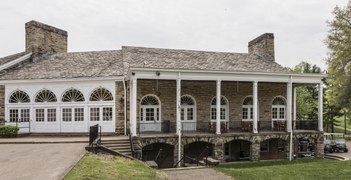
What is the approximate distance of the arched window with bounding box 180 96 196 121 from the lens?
18.6 meters

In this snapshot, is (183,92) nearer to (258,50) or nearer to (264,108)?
(264,108)

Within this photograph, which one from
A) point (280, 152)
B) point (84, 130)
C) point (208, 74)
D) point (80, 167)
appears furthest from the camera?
point (280, 152)

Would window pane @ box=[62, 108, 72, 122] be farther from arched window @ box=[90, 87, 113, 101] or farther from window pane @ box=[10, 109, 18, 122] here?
window pane @ box=[10, 109, 18, 122]

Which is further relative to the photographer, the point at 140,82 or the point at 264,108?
the point at 264,108

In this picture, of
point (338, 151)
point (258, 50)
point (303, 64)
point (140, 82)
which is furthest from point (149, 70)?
point (303, 64)

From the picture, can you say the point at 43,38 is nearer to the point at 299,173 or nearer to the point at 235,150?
the point at 235,150

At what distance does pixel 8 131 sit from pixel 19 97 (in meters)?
2.62

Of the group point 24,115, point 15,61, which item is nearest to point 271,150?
point 24,115

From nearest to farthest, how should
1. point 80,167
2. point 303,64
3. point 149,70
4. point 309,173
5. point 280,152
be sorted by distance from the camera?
point 80,167 → point 309,173 → point 149,70 → point 280,152 → point 303,64

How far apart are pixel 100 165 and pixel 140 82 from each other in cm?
875

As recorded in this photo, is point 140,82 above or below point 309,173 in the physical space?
above

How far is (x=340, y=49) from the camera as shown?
96.7ft

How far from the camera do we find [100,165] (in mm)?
9484

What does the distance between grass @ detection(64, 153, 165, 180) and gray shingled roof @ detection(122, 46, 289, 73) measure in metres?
8.53
